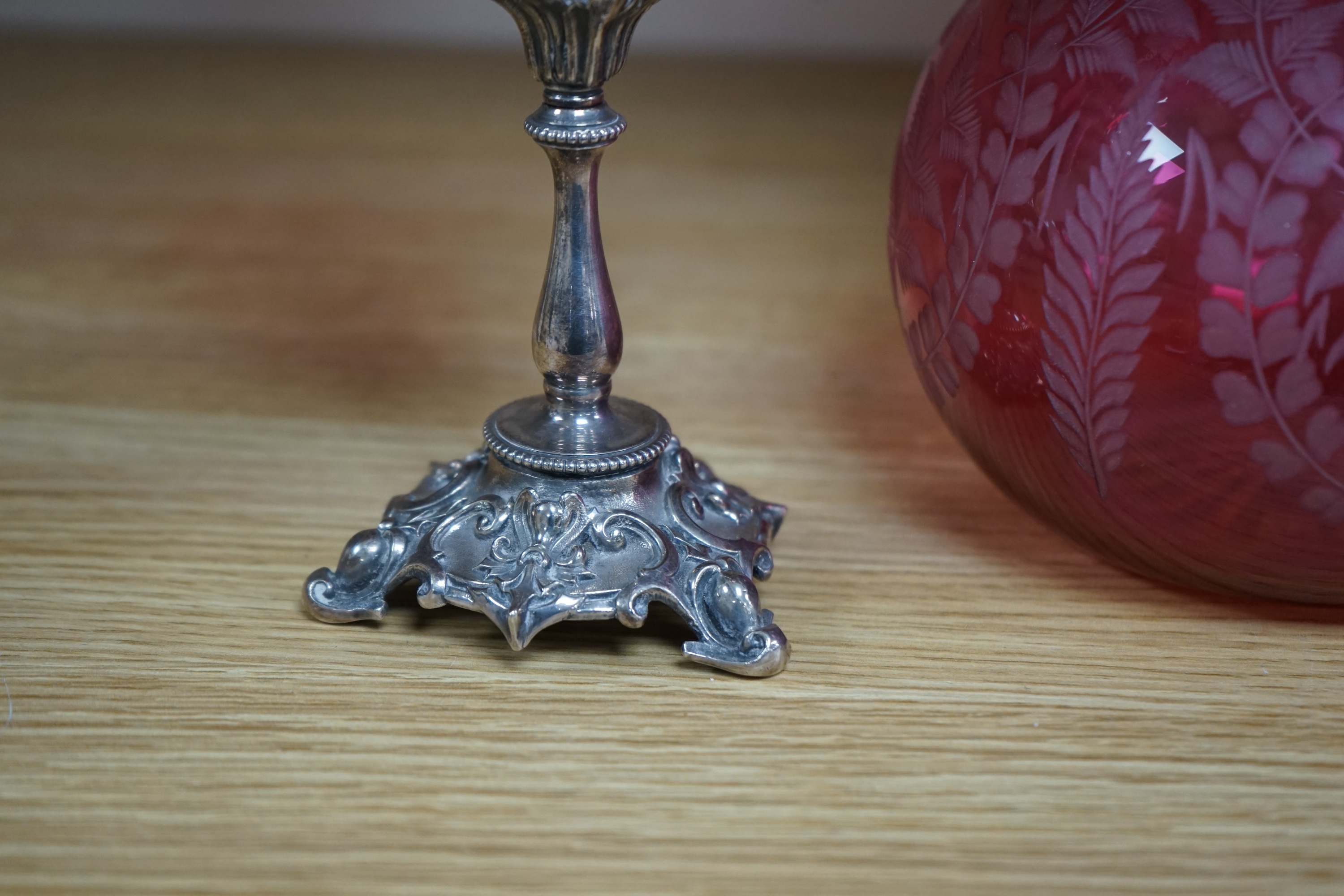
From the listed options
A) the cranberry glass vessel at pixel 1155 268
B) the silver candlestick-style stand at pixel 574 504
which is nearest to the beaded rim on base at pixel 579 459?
the silver candlestick-style stand at pixel 574 504

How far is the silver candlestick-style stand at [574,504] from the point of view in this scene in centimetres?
56

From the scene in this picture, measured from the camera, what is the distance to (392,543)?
596 millimetres

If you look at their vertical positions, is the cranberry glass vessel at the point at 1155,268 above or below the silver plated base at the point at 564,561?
above

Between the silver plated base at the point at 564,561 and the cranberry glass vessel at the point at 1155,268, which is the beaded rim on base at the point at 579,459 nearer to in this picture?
the silver plated base at the point at 564,561

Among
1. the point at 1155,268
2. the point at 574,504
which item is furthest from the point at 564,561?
the point at 1155,268

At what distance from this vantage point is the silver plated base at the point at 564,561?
564 millimetres

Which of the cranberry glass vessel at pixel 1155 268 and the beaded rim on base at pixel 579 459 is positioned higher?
the cranberry glass vessel at pixel 1155 268

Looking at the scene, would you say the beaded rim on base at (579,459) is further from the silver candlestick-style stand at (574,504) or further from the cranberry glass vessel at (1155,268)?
the cranberry glass vessel at (1155,268)

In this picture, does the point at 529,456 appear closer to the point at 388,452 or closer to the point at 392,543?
the point at 392,543

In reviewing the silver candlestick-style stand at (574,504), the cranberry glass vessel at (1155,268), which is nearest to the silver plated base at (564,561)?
the silver candlestick-style stand at (574,504)

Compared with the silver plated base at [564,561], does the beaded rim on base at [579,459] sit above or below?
above

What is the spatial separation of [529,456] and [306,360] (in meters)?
0.35

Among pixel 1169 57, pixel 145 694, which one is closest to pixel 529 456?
pixel 145 694

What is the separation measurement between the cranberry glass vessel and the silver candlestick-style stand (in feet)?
0.43
